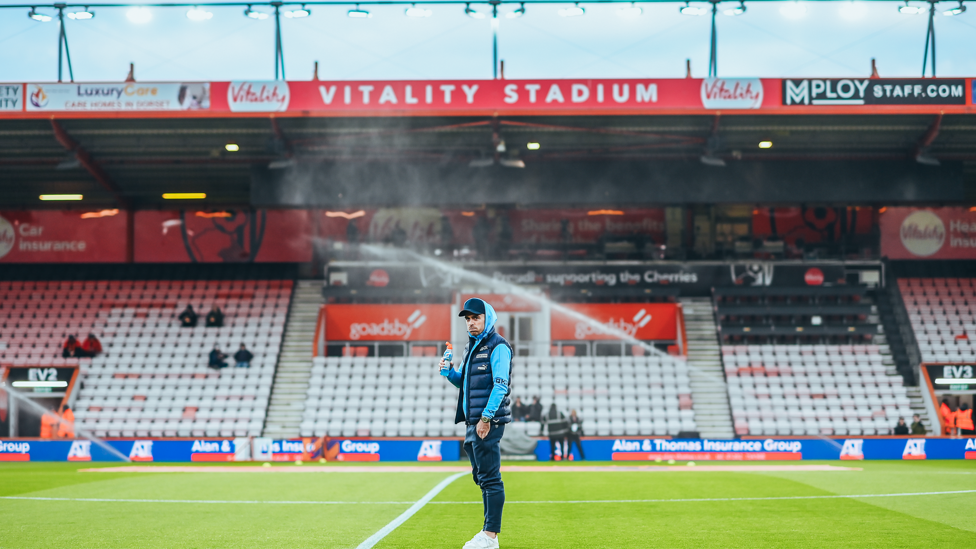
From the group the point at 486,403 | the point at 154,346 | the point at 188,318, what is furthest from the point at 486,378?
the point at 188,318

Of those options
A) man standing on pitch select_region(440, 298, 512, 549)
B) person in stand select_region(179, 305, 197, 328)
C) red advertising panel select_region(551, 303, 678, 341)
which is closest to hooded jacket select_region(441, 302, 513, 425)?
man standing on pitch select_region(440, 298, 512, 549)

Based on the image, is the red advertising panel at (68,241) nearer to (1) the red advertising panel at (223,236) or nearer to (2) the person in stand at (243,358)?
(1) the red advertising panel at (223,236)

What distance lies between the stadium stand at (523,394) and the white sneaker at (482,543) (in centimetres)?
2007

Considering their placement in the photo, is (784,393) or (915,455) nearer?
(915,455)

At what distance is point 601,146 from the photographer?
2588 cm

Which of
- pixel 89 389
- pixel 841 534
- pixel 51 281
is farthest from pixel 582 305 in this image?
pixel 841 534

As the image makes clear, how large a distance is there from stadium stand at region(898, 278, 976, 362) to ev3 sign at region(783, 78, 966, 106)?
9731mm

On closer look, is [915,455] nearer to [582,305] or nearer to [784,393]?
[784,393]

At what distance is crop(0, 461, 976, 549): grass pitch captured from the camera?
293 inches

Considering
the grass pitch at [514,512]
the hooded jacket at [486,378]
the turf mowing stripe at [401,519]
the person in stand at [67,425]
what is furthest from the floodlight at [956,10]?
the person in stand at [67,425]

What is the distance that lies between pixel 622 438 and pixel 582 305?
7640mm

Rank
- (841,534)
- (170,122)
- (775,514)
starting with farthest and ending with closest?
(170,122) < (775,514) < (841,534)

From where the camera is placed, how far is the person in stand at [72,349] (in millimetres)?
29534

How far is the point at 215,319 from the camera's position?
3105 centimetres
